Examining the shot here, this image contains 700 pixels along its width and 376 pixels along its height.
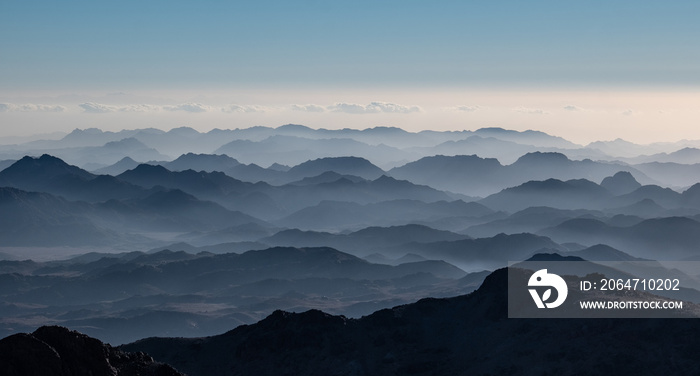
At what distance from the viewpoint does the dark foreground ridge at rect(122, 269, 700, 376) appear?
3428 inches

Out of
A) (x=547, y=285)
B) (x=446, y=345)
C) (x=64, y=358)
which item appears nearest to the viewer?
(x=64, y=358)

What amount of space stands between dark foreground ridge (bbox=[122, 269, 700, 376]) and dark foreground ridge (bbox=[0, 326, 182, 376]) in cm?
3630

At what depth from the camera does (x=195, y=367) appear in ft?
324

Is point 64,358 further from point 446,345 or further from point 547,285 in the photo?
point 547,285

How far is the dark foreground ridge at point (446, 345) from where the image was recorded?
87062 mm

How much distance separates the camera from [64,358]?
56000 millimetres

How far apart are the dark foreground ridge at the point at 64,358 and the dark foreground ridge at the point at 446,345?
3630 centimetres

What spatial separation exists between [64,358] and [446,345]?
171 feet

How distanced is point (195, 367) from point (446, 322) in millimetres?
28163

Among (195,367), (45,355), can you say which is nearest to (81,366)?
(45,355)

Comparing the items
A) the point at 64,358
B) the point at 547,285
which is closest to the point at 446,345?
the point at 547,285

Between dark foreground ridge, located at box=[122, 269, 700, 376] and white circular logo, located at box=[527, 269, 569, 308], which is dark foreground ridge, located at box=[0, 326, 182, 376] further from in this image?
white circular logo, located at box=[527, 269, 569, 308]

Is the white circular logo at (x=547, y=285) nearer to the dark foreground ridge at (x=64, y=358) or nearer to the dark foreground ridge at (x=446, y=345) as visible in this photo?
the dark foreground ridge at (x=446, y=345)

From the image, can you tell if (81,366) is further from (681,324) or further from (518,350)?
(681,324)
